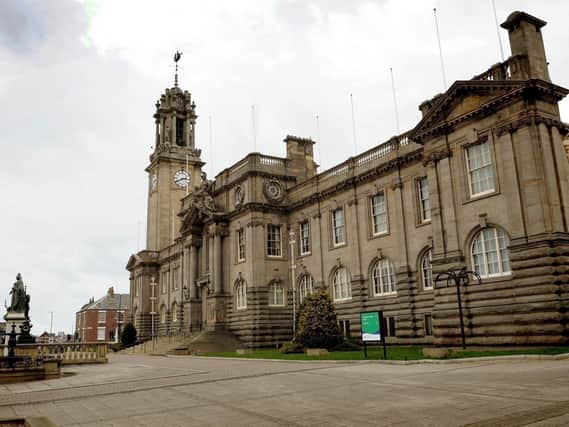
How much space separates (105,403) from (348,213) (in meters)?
30.2

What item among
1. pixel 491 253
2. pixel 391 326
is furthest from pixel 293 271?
pixel 491 253

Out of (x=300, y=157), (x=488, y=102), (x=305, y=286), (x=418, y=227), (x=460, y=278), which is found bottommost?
(x=460, y=278)

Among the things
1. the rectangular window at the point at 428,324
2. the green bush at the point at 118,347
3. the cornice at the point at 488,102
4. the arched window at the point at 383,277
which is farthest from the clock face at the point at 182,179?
the cornice at the point at 488,102

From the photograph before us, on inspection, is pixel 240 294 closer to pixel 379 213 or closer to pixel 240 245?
pixel 240 245

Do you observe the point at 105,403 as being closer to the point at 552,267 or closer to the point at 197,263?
the point at 552,267

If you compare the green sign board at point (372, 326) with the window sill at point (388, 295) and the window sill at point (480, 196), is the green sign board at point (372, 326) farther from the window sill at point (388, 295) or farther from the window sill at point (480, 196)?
the window sill at point (388, 295)

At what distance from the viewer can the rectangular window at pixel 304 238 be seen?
156ft

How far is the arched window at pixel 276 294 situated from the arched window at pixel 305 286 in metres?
1.91

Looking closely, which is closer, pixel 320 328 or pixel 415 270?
pixel 320 328

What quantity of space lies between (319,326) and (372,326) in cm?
805

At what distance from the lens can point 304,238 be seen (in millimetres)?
48125

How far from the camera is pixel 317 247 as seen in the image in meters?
45.7

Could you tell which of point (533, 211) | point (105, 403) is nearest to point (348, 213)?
point (533, 211)

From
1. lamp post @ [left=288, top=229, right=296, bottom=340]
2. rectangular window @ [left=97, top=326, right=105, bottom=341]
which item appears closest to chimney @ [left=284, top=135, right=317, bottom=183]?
lamp post @ [left=288, top=229, right=296, bottom=340]
